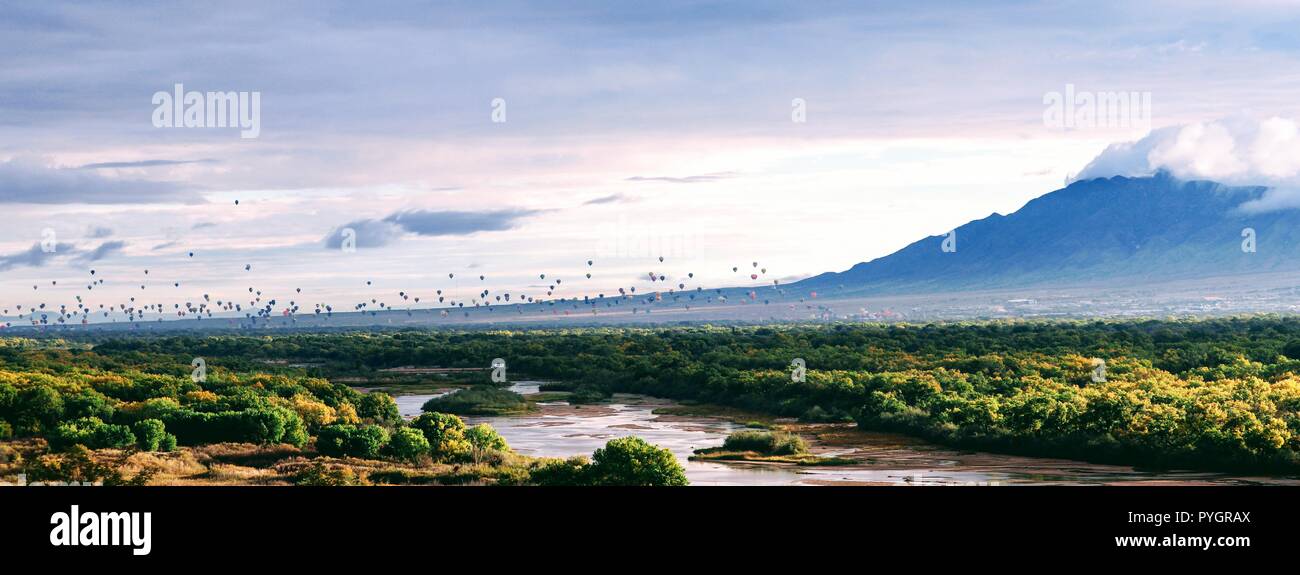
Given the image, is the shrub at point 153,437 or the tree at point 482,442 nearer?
the shrub at point 153,437

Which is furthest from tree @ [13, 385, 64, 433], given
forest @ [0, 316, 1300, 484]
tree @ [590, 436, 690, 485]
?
tree @ [590, 436, 690, 485]

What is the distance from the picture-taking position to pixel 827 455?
54.6m

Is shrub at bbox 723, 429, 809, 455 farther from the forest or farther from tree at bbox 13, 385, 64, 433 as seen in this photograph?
tree at bbox 13, 385, 64, 433

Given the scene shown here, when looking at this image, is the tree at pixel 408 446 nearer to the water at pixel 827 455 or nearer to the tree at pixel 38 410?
the water at pixel 827 455

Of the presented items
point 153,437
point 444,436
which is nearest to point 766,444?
point 444,436

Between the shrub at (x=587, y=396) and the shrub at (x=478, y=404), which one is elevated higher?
the shrub at (x=478, y=404)

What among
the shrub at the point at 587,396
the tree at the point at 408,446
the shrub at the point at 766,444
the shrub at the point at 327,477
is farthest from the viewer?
the shrub at the point at 587,396

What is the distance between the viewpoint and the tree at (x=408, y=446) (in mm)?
48500

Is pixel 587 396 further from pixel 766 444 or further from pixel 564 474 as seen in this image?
pixel 564 474

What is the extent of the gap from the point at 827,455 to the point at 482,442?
13325 millimetres

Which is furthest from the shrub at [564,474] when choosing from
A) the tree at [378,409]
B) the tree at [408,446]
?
the tree at [378,409]

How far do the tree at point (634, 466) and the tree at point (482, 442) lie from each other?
7954mm
